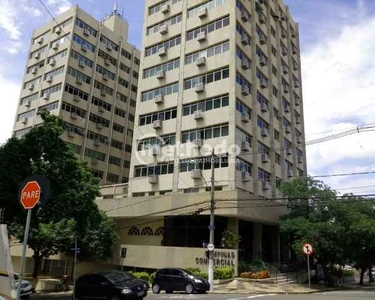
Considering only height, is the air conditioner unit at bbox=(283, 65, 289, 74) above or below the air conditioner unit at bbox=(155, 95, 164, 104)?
above

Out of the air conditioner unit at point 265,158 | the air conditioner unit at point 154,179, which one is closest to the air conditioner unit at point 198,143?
the air conditioner unit at point 154,179

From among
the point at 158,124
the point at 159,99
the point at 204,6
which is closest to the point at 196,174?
the point at 158,124

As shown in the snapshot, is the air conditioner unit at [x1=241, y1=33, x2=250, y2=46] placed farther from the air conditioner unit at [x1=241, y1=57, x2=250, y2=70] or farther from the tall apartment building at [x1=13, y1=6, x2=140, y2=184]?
the tall apartment building at [x1=13, y1=6, x2=140, y2=184]

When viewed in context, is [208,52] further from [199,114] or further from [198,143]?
[198,143]

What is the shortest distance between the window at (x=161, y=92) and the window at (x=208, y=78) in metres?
1.71

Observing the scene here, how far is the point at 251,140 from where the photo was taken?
3838 centimetres

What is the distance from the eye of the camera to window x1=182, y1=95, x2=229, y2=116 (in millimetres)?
36531

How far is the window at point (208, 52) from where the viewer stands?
125 ft

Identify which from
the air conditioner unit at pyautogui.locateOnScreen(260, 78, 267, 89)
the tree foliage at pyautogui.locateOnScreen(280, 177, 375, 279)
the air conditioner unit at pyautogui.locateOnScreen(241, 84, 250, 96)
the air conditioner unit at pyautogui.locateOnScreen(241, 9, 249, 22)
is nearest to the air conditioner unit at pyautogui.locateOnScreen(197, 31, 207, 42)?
the air conditioner unit at pyautogui.locateOnScreen(241, 9, 249, 22)

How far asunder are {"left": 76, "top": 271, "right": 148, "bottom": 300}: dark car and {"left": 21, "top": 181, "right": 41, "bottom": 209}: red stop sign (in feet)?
26.9

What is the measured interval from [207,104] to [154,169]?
28.5 ft

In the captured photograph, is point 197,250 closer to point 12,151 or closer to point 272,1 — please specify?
point 12,151

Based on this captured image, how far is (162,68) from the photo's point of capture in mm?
43125

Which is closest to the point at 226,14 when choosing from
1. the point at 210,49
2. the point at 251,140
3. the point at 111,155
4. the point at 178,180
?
the point at 210,49
